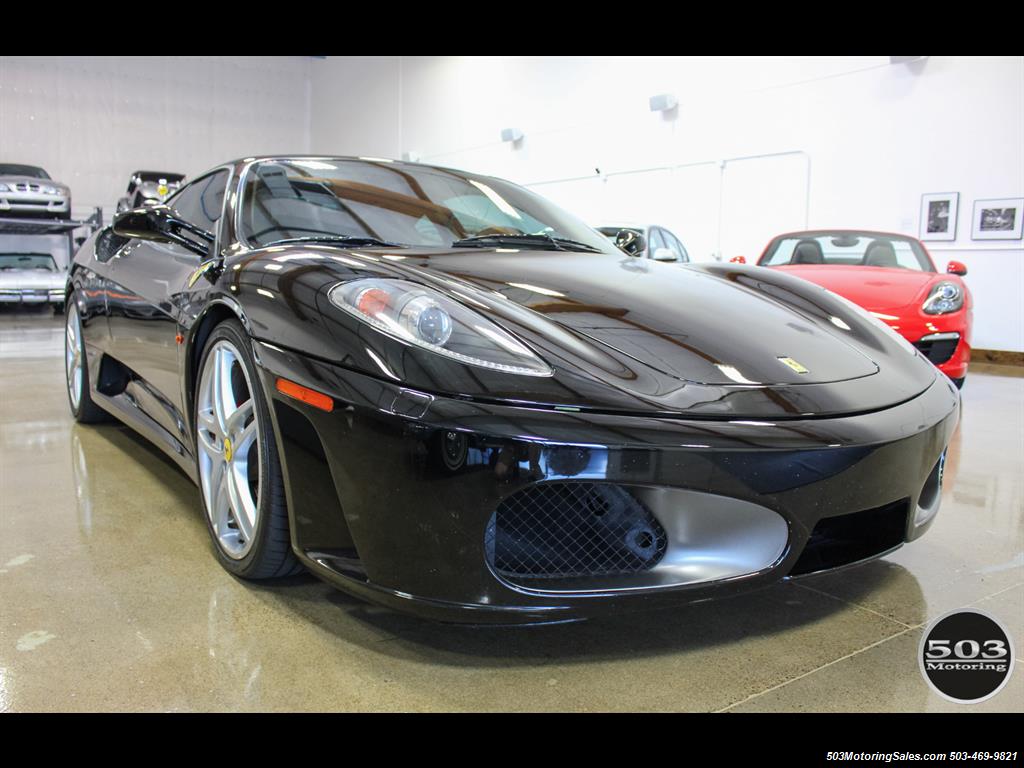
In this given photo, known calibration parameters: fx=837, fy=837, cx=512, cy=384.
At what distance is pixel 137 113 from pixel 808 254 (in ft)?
53.4

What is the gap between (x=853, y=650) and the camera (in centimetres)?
159

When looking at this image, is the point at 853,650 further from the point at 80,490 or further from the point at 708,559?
the point at 80,490

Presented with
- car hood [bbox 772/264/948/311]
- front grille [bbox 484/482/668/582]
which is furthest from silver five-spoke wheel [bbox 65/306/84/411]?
car hood [bbox 772/264/948/311]

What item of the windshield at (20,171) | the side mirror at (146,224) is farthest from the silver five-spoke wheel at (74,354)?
the windshield at (20,171)

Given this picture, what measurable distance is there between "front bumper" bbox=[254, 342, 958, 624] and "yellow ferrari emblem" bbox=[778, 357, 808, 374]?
0.51ft

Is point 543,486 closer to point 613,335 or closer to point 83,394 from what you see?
point 613,335

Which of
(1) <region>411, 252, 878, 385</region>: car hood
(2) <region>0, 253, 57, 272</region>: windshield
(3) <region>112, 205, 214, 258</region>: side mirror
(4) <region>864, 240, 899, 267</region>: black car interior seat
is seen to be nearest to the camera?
(1) <region>411, 252, 878, 385</region>: car hood

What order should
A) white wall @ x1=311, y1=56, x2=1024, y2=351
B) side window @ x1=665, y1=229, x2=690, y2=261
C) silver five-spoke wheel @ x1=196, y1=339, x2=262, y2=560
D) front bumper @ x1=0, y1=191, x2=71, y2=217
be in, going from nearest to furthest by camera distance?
1. silver five-spoke wheel @ x1=196, y1=339, x2=262, y2=560
2. white wall @ x1=311, y1=56, x2=1024, y2=351
3. side window @ x1=665, y1=229, x2=690, y2=261
4. front bumper @ x1=0, y1=191, x2=71, y2=217

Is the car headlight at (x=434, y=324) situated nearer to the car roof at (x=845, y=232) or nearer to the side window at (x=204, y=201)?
the side window at (x=204, y=201)

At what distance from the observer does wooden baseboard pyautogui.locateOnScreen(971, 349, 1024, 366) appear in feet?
26.6

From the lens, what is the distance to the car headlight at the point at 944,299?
4.57m

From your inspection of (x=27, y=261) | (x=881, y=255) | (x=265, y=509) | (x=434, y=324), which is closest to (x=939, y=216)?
(x=881, y=255)

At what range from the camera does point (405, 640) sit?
159 cm

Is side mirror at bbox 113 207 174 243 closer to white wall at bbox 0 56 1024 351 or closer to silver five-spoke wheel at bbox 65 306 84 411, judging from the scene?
silver five-spoke wheel at bbox 65 306 84 411
